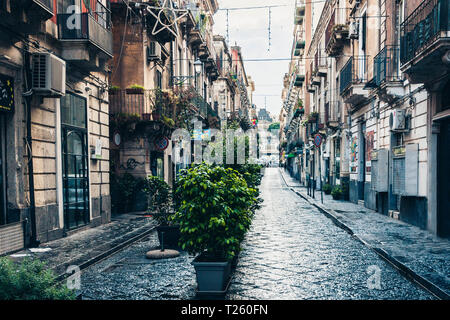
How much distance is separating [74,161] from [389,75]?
9.58 m

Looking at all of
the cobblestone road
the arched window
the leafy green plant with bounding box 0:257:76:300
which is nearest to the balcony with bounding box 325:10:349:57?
the arched window

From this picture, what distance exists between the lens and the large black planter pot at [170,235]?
26.8 feet

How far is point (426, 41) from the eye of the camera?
8578 millimetres

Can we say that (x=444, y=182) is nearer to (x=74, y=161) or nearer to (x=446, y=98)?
(x=446, y=98)

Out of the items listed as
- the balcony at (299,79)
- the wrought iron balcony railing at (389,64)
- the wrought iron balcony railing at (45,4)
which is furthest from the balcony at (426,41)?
the balcony at (299,79)

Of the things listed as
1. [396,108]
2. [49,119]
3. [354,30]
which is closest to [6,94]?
[49,119]

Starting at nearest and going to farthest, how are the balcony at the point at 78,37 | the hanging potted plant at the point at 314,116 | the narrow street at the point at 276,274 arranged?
1. the narrow street at the point at 276,274
2. the balcony at the point at 78,37
3. the hanging potted plant at the point at 314,116

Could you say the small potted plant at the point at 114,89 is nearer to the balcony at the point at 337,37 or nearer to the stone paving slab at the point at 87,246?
the stone paving slab at the point at 87,246

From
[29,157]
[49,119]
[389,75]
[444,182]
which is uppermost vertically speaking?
[389,75]

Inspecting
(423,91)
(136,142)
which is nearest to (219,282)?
(423,91)

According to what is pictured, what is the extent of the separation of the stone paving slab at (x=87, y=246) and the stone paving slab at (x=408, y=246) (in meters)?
5.06

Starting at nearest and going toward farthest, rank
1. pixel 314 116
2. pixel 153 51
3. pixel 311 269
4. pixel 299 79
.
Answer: pixel 311 269
pixel 153 51
pixel 314 116
pixel 299 79

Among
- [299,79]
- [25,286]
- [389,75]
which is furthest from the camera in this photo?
[299,79]

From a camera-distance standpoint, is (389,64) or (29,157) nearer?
(29,157)
